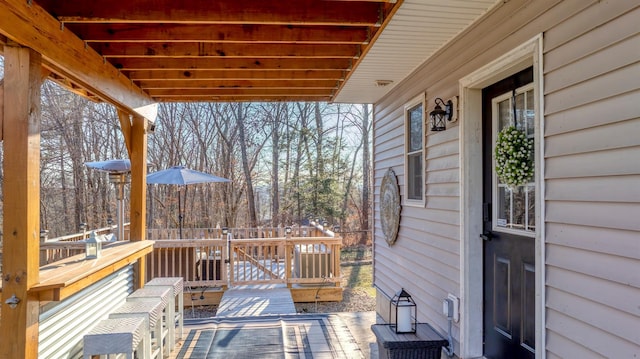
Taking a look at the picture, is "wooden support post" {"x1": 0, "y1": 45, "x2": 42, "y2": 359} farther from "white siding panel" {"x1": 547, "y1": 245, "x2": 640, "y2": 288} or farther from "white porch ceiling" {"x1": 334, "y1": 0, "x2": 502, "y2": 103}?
"white siding panel" {"x1": 547, "y1": 245, "x2": 640, "y2": 288}

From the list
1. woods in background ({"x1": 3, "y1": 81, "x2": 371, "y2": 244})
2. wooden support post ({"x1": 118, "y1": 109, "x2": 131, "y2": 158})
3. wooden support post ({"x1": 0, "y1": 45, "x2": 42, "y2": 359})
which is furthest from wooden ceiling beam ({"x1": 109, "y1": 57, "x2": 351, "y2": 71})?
woods in background ({"x1": 3, "y1": 81, "x2": 371, "y2": 244})

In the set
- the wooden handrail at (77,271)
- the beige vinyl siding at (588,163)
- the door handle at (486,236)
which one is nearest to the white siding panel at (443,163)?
the door handle at (486,236)

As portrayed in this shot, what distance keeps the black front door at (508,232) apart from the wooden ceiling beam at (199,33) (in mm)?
1161

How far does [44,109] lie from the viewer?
12.6 m

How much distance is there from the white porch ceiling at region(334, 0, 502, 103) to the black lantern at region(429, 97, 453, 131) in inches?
18.6

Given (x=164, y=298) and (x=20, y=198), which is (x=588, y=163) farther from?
(x=164, y=298)

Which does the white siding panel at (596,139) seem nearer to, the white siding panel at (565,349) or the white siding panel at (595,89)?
the white siding panel at (595,89)

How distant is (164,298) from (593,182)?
3448mm

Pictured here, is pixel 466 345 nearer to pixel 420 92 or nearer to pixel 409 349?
pixel 409 349

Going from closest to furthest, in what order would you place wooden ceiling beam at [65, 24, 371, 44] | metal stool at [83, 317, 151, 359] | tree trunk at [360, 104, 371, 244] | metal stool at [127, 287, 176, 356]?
metal stool at [83, 317, 151, 359]
wooden ceiling beam at [65, 24, 371, 44]
metal stool at [127, 287, 176, 356]
tree trunk at [360, 104, 371, 244]

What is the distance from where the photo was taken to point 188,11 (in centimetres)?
272

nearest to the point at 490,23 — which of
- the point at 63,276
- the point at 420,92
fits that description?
the point at 420,92

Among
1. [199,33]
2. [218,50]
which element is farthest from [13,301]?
[218,50]

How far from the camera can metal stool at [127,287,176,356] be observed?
3.71 metres
